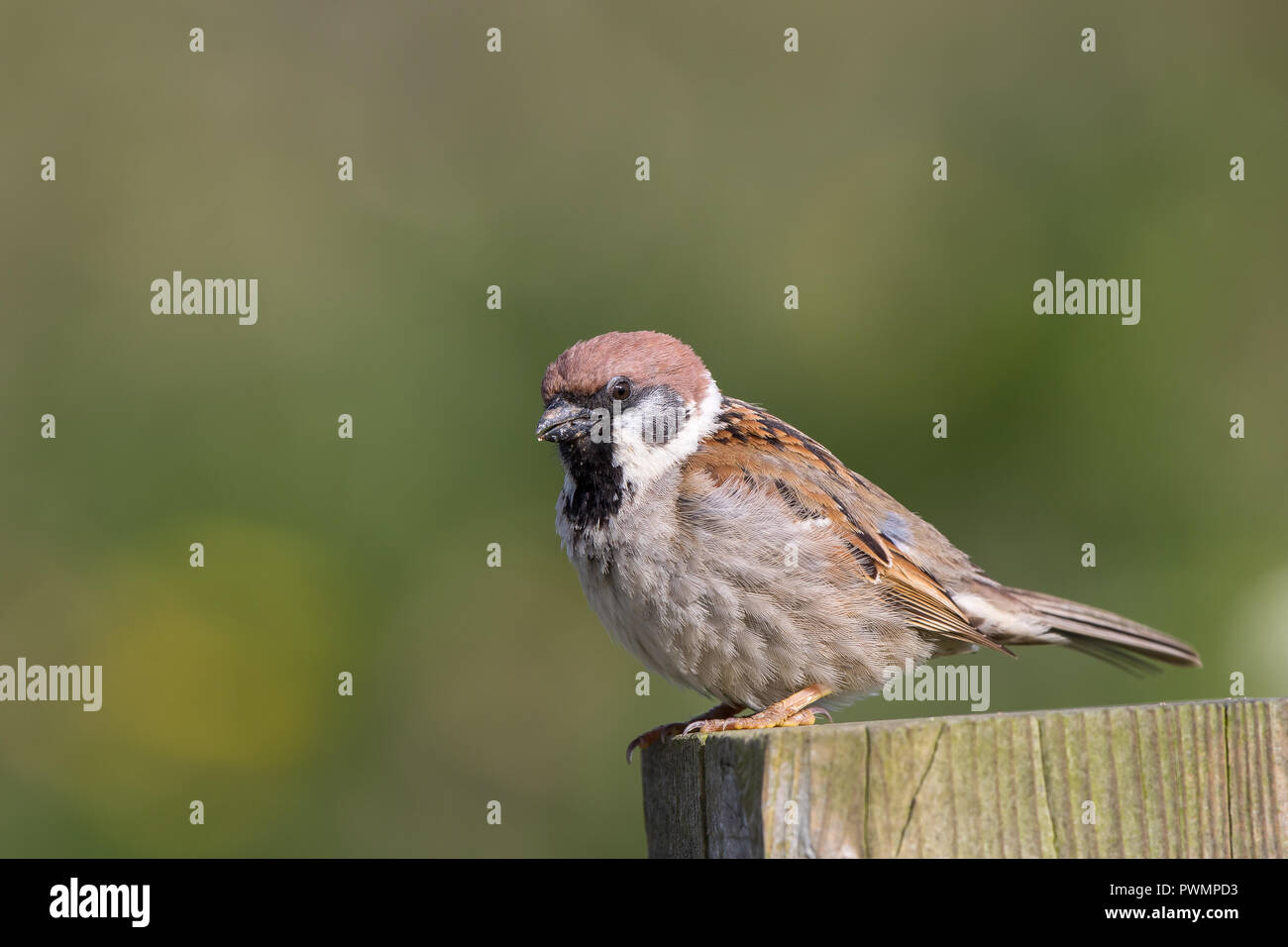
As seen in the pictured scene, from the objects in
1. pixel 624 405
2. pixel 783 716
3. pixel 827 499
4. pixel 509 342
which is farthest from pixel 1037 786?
pixel 509 342

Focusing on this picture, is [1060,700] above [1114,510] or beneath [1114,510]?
beneath

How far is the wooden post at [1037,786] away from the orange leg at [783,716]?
53.0 inches

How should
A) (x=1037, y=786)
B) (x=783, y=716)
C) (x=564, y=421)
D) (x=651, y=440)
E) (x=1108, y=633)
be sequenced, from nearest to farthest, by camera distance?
1. (x=1037, y=786)
2. (x=783, y=716)
3. (x=564, y=421)
4. (x=651, y=440)
5. (x=1108, y=633)

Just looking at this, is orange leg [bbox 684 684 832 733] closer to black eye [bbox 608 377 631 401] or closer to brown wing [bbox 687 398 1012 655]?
brown wing [bbox 687 398 1012 655]

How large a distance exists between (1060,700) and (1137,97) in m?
3.42

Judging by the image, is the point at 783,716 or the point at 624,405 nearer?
the point at 783,716

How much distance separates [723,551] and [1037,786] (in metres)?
1.75

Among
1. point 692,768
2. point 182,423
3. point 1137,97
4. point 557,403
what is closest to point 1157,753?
point 692,768

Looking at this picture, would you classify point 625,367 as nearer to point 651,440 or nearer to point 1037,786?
point 651,440

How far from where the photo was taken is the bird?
3.99 metres

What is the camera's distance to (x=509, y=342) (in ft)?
22.6

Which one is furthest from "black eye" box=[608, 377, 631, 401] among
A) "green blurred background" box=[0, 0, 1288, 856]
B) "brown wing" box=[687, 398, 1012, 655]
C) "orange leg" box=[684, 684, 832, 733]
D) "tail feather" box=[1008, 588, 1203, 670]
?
"green blurred background" box=[0, 0, 1288, 856]

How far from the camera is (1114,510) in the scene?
6.46m

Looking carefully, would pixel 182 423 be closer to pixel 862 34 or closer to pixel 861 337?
pixel 861 337
